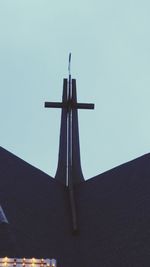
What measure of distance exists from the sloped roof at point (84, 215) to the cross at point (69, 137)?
2.74 feet

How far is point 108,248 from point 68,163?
18.1 feet

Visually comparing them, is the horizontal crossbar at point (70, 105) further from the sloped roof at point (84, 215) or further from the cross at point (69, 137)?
the sloped roof at point (84, 215)

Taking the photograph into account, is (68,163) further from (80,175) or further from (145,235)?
(145,235)

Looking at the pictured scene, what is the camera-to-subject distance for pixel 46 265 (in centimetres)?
694

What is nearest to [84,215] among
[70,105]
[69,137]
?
[69,137]

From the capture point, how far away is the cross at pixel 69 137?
16.6 metres

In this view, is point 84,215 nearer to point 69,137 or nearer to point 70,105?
point 69,137

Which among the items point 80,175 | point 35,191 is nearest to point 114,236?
point 35,191

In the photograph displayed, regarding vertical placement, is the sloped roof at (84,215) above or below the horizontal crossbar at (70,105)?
below

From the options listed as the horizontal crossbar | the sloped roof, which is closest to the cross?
the horizontal crossbar

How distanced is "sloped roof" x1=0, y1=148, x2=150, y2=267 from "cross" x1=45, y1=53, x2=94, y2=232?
0.84 metres

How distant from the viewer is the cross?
16.6 metres

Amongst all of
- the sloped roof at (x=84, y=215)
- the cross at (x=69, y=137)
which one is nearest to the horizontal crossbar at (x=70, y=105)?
the cross at (x=69, y=137)

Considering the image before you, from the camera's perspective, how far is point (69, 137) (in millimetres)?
17953
